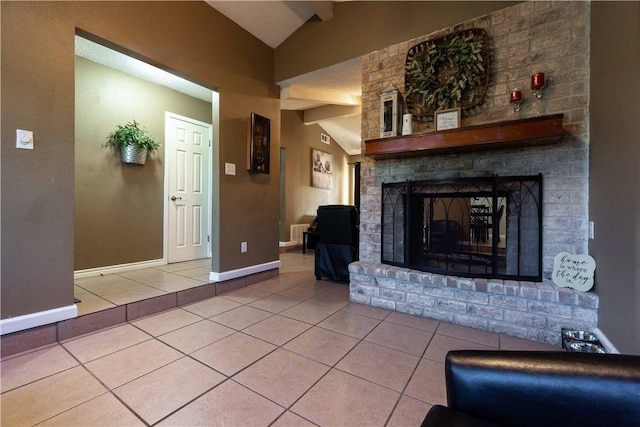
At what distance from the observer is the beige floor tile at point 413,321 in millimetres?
2076

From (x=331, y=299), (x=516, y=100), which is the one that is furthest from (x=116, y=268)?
(x=516, y=100)

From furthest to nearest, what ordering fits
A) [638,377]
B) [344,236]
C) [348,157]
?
[348,157]
[344,236]
[638,377]

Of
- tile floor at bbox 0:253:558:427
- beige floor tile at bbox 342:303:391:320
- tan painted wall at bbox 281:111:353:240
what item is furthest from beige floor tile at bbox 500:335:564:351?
tan painted wall at bbox 281:111:353:240

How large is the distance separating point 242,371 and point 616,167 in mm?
2401

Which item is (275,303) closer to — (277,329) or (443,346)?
(277,329)

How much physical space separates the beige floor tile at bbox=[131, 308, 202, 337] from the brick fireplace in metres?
1.63

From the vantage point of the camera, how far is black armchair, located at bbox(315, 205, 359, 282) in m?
3.16

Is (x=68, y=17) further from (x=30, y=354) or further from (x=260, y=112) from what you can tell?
(x=30, y=354)

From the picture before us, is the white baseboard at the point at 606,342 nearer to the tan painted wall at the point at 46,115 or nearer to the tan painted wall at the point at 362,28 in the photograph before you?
the tan painted wall at the point at 362,28

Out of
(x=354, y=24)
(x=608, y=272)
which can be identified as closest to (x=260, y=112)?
(x=354, y=24)

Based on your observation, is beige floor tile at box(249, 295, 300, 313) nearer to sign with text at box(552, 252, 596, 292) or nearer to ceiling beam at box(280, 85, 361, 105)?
sign with text at box(552, 252, 596, 292)

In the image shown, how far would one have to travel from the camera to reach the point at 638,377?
25.3 inches

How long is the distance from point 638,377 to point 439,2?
2969 millimetres

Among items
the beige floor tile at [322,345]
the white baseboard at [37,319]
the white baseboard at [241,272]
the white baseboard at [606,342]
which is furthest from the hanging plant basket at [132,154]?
the white baseboard at [606,342]
